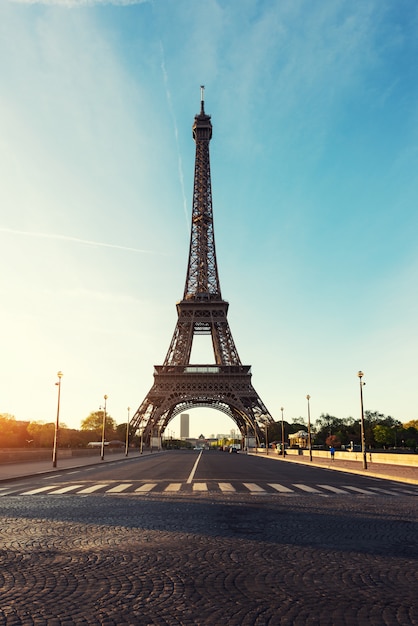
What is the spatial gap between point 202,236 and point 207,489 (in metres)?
76.7

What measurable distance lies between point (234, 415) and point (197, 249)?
1271 inches

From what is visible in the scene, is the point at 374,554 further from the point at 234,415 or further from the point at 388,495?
the point at 234,415

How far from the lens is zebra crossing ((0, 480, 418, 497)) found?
56.9 feet

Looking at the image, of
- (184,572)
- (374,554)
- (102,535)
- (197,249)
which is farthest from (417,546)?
(197,249)

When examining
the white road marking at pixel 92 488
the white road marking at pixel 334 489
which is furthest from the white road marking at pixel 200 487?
the white road marking at pixel 334 489

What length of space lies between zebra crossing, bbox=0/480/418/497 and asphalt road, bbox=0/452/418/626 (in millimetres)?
3116

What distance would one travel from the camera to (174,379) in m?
84.9

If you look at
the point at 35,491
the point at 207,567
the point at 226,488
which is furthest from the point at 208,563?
the point at 35,491

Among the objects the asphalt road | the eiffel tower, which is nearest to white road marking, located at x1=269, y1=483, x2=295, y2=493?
the asphalt road

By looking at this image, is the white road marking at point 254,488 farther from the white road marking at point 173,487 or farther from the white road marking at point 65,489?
the white road marking at point 65,489

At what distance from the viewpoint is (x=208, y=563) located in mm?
7062

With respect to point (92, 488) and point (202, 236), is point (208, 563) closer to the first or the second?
point (92, 488)

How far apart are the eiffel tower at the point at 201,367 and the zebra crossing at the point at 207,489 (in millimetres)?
62246

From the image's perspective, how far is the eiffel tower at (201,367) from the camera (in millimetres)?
83688
